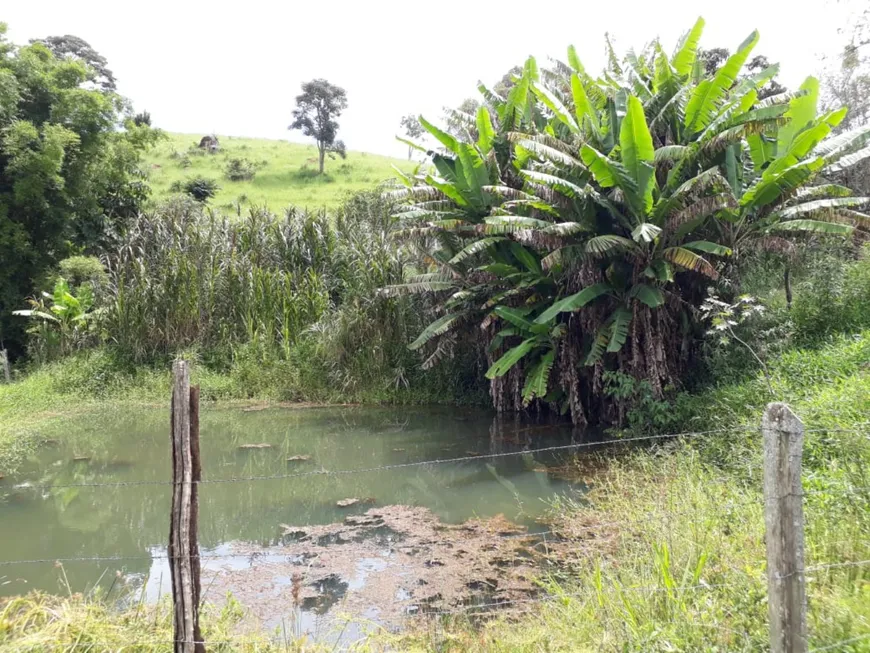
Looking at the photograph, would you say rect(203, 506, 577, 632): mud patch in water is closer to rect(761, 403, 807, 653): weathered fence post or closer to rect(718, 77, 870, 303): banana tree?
rect(761, 403, 807, 653): weathered fence post

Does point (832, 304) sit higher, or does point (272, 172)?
point (272, 172)

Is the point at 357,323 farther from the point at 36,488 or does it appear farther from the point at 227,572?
the point at 227,572

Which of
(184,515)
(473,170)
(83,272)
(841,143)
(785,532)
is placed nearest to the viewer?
(785,532)

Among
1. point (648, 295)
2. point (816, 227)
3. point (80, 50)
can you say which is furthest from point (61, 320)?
point (80, 50)

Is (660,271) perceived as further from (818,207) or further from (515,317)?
(515,317)

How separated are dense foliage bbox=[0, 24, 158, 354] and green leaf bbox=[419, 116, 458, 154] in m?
9.36

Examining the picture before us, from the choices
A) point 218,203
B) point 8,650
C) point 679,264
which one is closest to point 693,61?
point 679,264

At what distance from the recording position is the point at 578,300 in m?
8.91

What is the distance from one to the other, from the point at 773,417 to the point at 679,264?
21.1 ft

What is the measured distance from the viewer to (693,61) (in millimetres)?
9117

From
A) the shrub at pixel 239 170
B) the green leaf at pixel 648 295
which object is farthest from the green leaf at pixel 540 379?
the shrub at pixel 239 170

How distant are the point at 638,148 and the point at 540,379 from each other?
11.8ft

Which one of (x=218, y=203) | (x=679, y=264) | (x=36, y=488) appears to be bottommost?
(x=36, y=488)

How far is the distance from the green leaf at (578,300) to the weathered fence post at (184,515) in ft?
21.1
